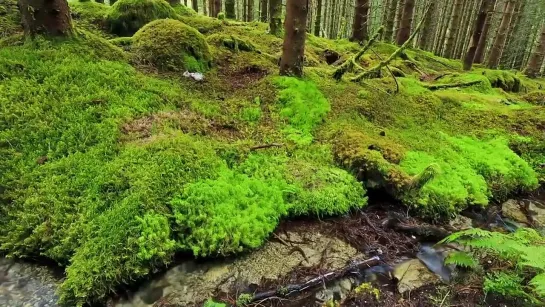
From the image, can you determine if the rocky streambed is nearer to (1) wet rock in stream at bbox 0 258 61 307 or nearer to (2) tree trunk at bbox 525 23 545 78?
(1) wet rock in stream at bbox 0 258 61 307

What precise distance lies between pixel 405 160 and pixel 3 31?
6119mm

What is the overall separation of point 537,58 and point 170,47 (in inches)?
585

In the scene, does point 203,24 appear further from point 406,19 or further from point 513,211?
point 406,19

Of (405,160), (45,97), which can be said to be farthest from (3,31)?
(405,160)

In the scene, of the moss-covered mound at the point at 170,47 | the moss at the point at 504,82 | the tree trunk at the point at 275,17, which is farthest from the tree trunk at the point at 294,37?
the moss at the point at 504,82

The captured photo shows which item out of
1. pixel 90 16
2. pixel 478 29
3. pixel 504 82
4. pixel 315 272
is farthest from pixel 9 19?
pixel 478 29

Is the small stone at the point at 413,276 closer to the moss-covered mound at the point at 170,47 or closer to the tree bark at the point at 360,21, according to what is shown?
the moss-covered mound at the point at 170,47

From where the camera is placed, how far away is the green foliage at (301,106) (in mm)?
4898

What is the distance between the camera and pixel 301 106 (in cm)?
527

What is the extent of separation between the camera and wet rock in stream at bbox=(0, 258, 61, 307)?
105 inches

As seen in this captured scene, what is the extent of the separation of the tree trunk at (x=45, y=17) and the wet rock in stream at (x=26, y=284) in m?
3.08

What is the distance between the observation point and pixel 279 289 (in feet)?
9.53

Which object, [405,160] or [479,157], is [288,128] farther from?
[479,157]

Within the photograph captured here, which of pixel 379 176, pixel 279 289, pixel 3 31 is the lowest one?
pixel 279 289
